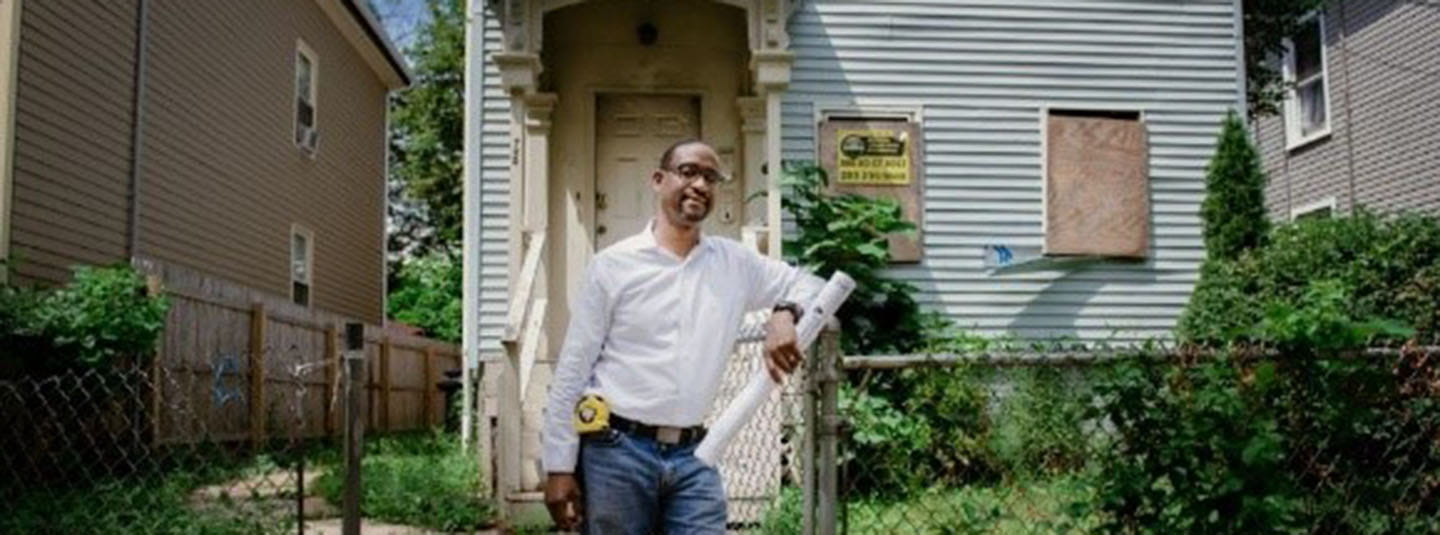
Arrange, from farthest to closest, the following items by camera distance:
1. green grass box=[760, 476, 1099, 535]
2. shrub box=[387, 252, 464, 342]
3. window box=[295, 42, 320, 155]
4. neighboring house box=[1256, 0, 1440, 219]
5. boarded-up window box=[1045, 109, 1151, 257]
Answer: shrub box=[387, 252, 464, 342], window box=[295, 42, 320, 155], neighboring house box=[1256, 0, 1440, 219], boarded-up window box=[1045, 109, 1151, 257], green grass box=[760, 476, 1099, 535]

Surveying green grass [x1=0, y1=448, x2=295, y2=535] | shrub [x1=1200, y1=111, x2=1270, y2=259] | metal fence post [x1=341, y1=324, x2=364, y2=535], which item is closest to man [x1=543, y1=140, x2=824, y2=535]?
metal fence post [x1=341, y1=324, x2=364, y2=535]

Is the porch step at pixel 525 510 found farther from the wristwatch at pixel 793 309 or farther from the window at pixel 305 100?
the window at pixel 305 100

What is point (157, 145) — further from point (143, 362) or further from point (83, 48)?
point (143, 362)

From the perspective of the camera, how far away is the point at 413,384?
59.3 feet

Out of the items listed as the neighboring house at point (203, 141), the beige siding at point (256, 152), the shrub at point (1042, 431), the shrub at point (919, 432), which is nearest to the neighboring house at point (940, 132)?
the shrub at point (919, 432)

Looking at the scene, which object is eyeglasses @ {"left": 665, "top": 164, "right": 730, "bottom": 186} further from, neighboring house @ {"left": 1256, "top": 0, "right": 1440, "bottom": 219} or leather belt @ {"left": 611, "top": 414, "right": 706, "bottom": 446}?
neighboring house @ {"left": 1256, "top": 0, "right": 1440, "bottom": 219}

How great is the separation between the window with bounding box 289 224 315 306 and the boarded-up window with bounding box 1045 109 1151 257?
34.0 ft

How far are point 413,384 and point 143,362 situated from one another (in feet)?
29.5

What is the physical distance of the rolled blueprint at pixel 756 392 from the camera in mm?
2908

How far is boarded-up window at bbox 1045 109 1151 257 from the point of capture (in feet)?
37.1

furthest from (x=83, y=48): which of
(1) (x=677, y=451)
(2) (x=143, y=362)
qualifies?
(1) (x=677, y=451)

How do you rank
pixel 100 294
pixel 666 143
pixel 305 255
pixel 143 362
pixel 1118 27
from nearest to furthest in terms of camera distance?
pixel 100 294 → pixel 143 362 → pixel 666 143 → pixel 1118 27 → pixel 305 255

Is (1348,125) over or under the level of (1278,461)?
over

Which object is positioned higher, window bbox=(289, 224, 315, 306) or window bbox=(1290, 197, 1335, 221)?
window bbox=(1290, 197, 1335, 221)
